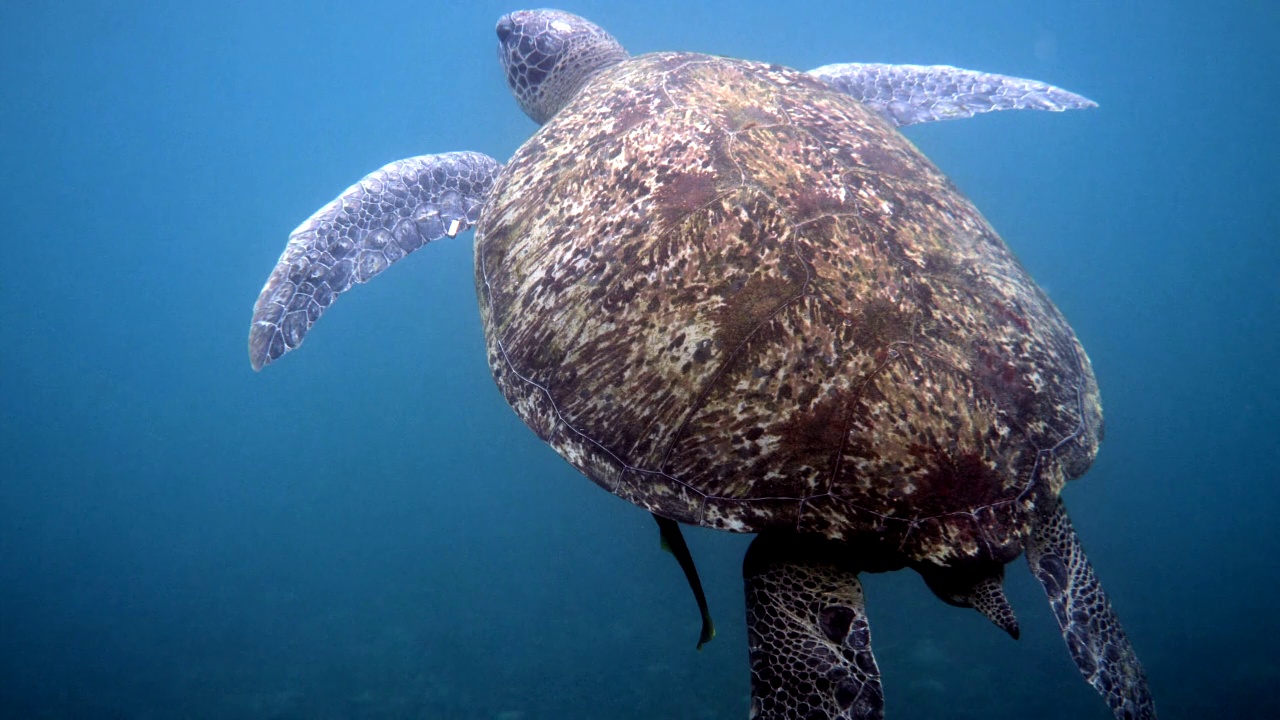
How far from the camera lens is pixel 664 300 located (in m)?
2.46

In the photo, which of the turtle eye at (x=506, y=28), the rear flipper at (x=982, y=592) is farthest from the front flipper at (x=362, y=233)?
the rear flipper at (x=982, y=592)

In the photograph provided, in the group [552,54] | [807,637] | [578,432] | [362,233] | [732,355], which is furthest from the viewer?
[552,54]

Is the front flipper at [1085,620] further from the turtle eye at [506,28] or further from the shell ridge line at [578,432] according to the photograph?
the turtle eye at [506,28]

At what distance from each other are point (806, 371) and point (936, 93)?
522cm

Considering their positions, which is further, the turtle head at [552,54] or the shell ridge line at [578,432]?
the turtle head at [552,54]

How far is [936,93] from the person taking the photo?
6.01m

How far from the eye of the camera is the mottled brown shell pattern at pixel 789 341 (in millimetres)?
2070

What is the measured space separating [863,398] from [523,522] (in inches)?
549

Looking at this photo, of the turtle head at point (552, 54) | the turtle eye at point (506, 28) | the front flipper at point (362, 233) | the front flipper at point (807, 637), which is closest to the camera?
the front flipper at point (807, 637)

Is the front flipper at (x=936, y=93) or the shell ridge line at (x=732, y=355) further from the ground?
the front flipper at (x=936, y=93)

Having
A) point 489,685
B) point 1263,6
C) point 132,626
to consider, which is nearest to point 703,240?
point 489,685

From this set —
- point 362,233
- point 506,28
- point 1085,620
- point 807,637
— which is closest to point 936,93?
point 506,28

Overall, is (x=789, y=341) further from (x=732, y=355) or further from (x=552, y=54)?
(x=552, y=54)

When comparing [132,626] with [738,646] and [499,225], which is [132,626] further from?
[499,225]
